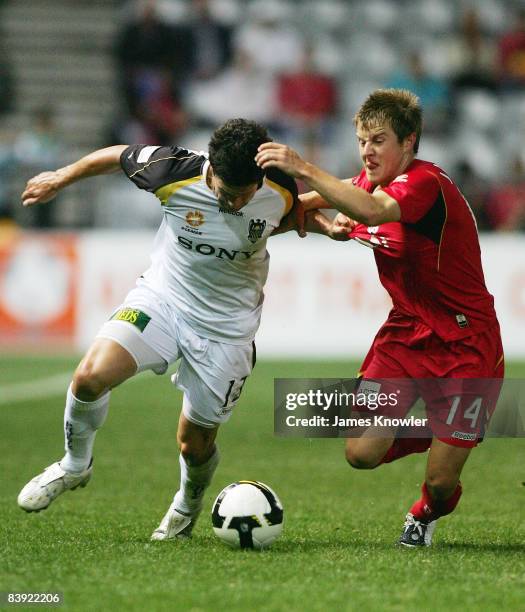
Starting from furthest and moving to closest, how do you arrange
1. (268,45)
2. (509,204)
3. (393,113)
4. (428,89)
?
1. (268,45)
2. (428,89)
3. (509,204)
4. (393,113)

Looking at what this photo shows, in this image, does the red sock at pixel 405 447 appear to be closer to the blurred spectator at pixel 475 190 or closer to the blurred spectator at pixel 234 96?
the blurred spectator at pixel 475 190

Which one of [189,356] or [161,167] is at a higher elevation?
[161,167]

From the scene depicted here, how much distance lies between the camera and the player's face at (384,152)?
5723mm

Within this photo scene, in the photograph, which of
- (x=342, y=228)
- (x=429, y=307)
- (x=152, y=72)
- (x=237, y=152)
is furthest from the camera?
(x=152, y=72)

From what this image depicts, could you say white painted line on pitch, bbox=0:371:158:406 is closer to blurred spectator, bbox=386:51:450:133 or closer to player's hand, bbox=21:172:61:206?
player's hand, bbox=21:172:61:206

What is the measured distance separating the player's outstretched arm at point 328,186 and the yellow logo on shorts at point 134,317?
1079mm

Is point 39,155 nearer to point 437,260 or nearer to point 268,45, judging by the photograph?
point 268,45

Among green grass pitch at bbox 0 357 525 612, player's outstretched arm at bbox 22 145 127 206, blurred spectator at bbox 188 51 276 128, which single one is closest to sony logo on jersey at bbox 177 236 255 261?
player's outstretched arm at bbox 22 145 127 206

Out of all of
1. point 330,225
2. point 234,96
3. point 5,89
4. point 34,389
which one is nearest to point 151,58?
point 234,96

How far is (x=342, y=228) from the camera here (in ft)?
19.8

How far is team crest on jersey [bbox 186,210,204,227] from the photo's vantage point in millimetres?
5890

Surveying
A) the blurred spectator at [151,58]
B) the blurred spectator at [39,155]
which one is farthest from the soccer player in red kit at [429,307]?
the blurred spectator at [151,58]

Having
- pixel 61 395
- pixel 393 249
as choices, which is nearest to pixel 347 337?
→ pixel 61 395

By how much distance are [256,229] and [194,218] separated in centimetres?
31
